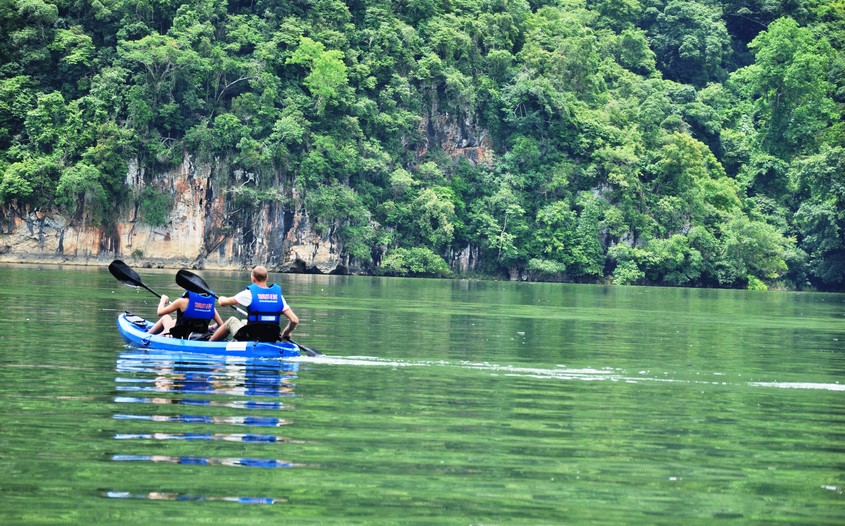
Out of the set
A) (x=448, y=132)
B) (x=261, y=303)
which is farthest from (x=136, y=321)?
(x=448, y=132)

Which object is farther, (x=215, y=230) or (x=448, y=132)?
(x=448, y=132)

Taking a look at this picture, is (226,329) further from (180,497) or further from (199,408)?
(180,497)

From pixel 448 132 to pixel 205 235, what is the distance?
711 inches

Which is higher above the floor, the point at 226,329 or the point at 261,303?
the point at 261,303

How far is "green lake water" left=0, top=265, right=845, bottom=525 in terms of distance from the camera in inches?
360

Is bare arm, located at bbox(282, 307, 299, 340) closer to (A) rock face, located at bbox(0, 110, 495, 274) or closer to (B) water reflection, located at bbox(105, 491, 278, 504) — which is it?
(B) water reflection, located at bbox(105, 491, 278, 504)

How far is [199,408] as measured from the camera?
13.5 meters

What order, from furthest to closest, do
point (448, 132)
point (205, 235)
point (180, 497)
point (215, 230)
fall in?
point (448, 132)
point (215, 230)
point (205, 235)
point (180, 497)

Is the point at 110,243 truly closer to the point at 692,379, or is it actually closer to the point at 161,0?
the point at 161,0

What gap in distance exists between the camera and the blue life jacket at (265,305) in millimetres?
18766

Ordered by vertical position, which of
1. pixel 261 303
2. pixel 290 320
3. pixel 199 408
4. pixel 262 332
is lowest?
pixel 199 408

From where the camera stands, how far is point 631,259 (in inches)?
3071

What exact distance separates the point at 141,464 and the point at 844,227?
246 feet

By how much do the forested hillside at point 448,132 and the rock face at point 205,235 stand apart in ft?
2.38
